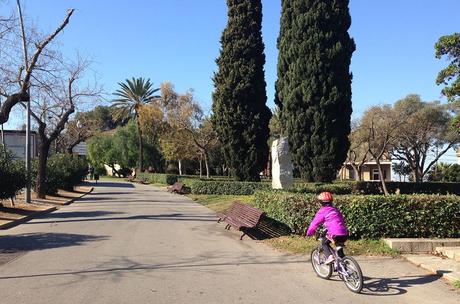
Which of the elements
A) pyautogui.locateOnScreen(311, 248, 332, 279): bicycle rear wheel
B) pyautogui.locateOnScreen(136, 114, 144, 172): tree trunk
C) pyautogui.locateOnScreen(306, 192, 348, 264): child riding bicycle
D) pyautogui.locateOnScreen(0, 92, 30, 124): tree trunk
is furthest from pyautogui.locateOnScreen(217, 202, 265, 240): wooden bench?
pyautogui.locateOnScreen(136, 114, 144, 172): tree trunk

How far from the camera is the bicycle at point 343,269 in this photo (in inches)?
290

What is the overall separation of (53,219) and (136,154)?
54970 mm

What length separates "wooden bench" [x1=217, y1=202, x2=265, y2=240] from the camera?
42.7 feet

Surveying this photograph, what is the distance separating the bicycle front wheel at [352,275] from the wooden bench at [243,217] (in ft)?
17.2

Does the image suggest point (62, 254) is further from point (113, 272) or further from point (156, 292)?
point (156, 292)

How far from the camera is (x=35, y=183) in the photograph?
94.7ft

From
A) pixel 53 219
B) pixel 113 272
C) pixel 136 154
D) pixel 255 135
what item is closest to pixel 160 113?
pixel 136 154

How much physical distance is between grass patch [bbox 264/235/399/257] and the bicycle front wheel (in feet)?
9.84

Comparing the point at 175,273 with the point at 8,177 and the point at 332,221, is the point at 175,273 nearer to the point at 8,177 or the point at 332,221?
the point at 332,221

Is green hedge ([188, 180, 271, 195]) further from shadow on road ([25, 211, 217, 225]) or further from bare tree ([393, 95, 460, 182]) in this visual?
bare tree ([393, 95, 460, 182])

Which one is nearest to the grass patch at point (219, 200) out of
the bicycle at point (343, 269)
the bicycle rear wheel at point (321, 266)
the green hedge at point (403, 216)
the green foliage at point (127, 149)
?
the green hedge at point (403, 216)

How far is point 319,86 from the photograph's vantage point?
23703 millimetres

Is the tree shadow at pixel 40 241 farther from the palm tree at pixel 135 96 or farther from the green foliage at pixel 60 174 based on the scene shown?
the palm tree at pixel 135 96

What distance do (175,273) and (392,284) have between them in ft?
11.6
